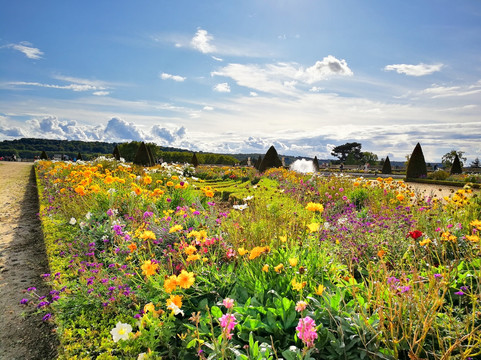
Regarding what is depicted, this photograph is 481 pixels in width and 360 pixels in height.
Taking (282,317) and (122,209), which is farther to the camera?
(122,209)

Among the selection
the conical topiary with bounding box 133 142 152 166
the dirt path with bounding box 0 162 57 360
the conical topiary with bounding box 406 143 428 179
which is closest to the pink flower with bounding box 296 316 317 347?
the dirt path with bounding box 0 162 57 360

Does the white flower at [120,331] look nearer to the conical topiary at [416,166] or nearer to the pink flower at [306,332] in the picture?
the pink flower at [306,332]

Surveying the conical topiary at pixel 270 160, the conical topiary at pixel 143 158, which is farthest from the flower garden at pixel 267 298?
the conical topiary at pixel 270 160

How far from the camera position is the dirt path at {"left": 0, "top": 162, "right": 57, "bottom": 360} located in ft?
8.91

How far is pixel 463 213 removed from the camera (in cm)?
513

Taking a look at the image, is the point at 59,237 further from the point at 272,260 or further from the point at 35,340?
the point at 272,260

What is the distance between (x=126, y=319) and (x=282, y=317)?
124 centimetres

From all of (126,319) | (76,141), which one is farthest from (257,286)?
(76,141)

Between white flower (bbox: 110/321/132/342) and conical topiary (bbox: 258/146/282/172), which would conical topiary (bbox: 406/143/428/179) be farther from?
white flower (bbox: 110/321/132/342)

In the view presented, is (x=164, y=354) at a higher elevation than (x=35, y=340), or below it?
higher

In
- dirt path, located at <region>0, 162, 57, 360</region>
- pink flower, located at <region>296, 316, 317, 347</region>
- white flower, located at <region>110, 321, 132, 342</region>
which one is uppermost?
pink flower, located at <region>296, 316, 317, 347</region>

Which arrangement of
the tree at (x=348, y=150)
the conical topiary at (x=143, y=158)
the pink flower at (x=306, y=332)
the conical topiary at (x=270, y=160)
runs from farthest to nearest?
the tree at (x=348, y=150)
the conical topiary at (x=270, y=160)
the conical topiary at (x=143, y=158)
the pink flower at (x=306, y=332)

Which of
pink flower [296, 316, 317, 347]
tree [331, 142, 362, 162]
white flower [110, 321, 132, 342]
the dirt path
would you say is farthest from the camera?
tree [331, 142, 362, 162]

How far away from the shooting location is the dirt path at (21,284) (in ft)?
8.91
